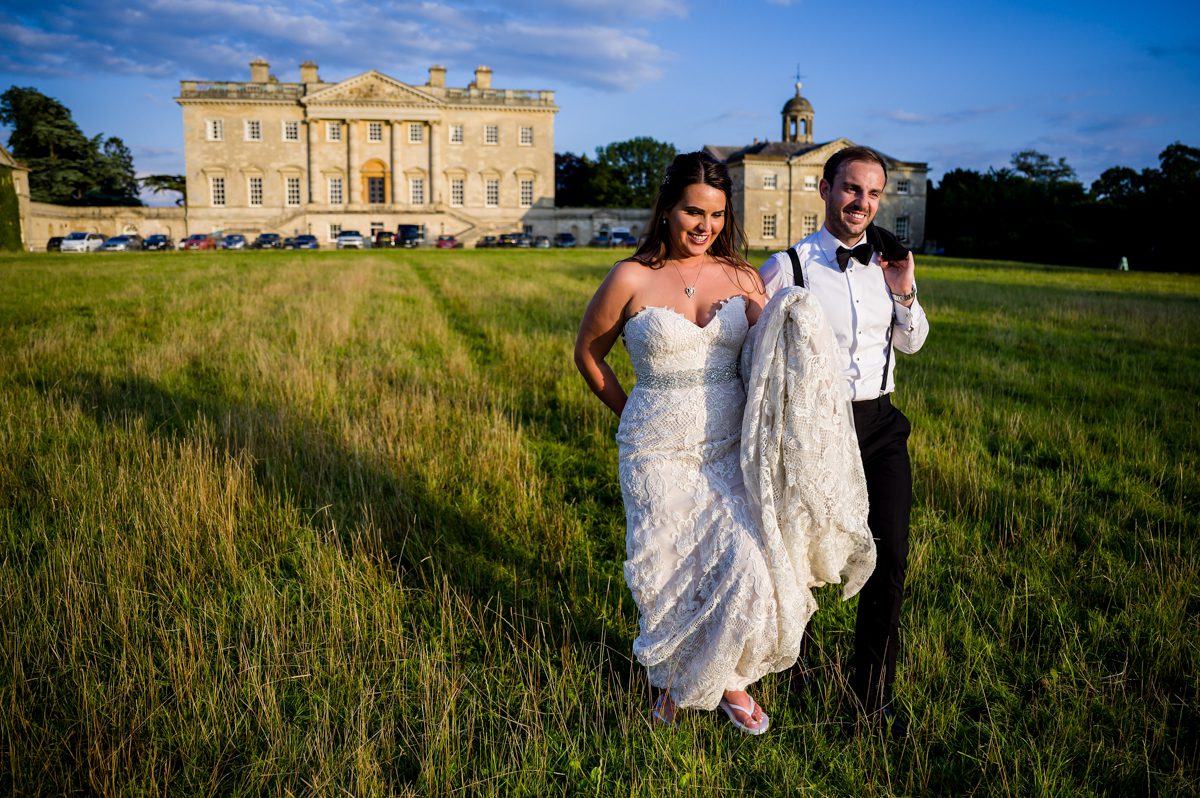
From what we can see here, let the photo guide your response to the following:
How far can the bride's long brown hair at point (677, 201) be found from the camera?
3.05 m

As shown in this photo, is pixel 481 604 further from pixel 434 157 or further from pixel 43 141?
pixel 43 141

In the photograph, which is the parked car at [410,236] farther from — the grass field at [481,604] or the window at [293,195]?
the grass field at [481,604]

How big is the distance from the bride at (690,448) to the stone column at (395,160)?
67729mm

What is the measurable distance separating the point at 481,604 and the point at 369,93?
69.9m

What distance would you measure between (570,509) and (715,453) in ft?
7.20

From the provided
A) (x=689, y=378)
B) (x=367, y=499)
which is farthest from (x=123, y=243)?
(x=689, y=378)

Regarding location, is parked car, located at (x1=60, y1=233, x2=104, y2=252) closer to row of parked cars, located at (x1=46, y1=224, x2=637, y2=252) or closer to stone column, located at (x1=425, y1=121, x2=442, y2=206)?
row of parked cars, located at (x1=46, y1=224, x2=637, y2=252)

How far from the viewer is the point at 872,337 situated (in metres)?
3.23

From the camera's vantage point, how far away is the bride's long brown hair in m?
3.05

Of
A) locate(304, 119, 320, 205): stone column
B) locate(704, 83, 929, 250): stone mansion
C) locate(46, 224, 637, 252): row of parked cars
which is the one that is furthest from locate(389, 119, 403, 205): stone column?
locate(704, 83, 929, 250): stone mansion

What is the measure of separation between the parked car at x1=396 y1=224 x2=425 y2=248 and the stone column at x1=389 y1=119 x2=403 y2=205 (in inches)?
266

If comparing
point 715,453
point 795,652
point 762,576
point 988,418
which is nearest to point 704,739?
point 795,652

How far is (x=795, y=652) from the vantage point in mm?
2764

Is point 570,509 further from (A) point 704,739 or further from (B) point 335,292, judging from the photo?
(B) point 335,292
